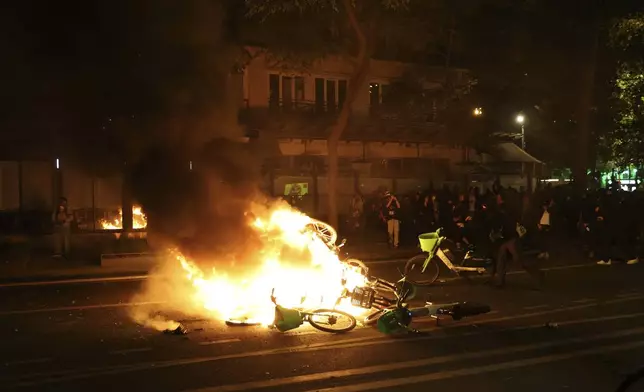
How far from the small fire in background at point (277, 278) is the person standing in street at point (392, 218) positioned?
914cm

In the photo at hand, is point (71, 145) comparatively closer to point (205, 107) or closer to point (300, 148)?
point (205, 107)

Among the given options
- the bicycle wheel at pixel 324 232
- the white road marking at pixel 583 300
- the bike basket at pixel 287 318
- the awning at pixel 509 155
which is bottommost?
the white road marking at pixel 583 300

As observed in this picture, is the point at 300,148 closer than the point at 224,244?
No

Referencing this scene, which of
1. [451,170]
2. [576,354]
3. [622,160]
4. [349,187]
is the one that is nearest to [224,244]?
[576,354]

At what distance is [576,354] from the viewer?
7566mm

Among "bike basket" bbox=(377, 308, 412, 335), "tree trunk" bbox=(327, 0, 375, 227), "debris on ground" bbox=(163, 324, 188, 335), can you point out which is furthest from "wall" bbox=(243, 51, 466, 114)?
"bike basket" bbox=(377, 308, 412, 335)

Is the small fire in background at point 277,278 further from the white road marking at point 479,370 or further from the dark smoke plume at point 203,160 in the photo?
the white road marking at point 479,370

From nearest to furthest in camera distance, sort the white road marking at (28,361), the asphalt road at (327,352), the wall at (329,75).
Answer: the asphalt road at (327,352), the white road marking at (28,361), the wall at (329,75)

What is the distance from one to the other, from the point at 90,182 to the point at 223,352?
45.5 feet

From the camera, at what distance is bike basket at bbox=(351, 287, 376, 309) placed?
30.0 feet

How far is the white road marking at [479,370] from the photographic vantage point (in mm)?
6285

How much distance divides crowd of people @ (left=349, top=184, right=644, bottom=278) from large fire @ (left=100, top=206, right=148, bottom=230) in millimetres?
6566

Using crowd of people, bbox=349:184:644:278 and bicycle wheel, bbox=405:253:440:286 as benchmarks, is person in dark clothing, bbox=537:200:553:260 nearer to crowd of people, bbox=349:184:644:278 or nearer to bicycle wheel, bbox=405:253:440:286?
crowd of people, bbox=349:184:644:278

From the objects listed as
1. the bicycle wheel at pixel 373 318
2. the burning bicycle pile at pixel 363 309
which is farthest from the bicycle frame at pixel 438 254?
the bicycle wheel at pixel 373 318
